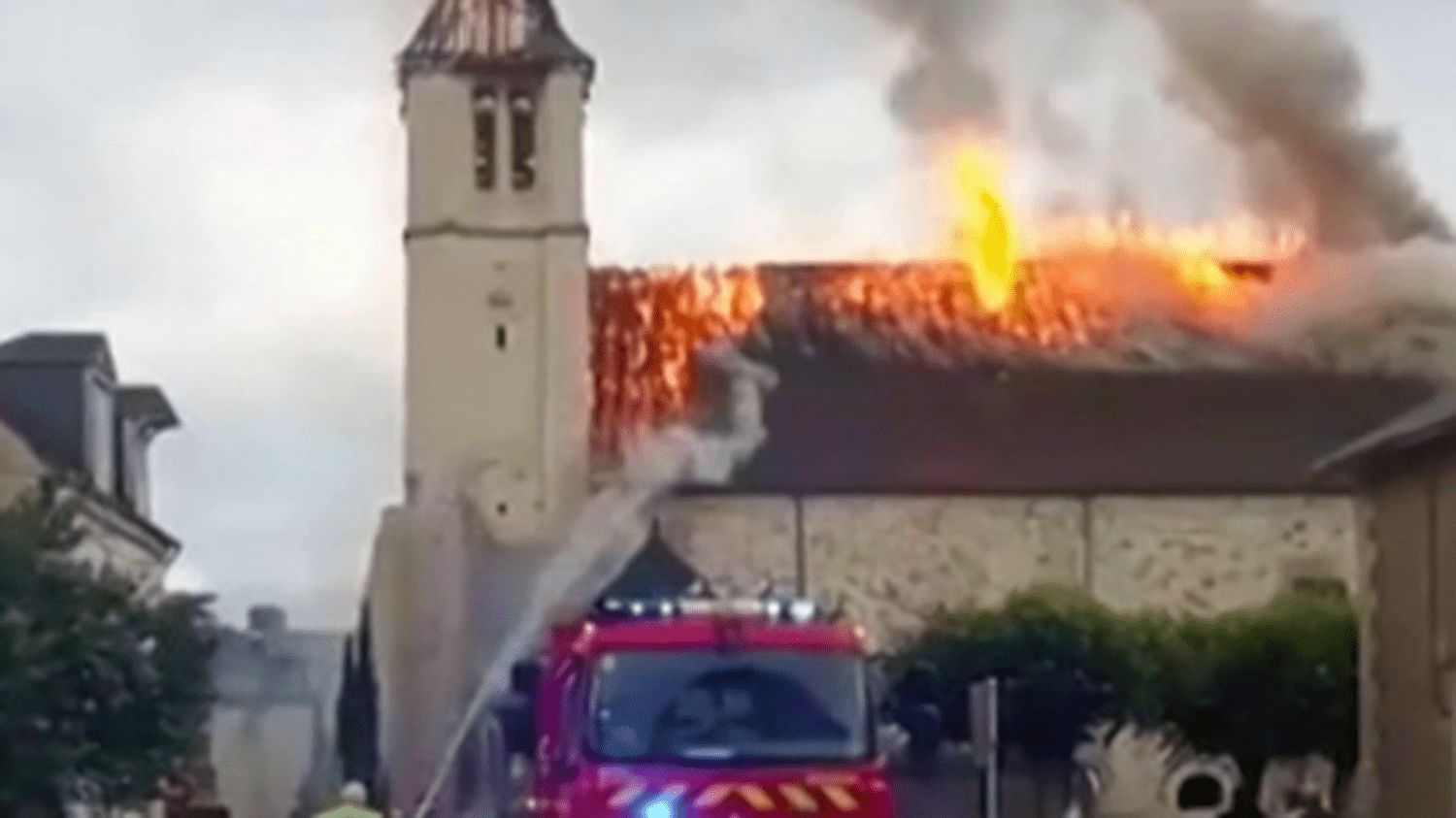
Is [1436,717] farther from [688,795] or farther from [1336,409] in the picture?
[1336,409]

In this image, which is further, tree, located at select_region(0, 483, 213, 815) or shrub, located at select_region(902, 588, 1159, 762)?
shrub, located at select_region(902, 588, 1159, 762)

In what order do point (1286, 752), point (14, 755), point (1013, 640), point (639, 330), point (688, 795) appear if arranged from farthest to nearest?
point (639, 330) → point (1013, 640) → point (1286, 752) → point (14, 755) → point (688, 795)

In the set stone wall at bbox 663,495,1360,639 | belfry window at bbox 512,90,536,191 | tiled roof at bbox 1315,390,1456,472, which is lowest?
tiled roof at bbox 1315,390,1456,472

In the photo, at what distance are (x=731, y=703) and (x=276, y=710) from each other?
10583 centimetres

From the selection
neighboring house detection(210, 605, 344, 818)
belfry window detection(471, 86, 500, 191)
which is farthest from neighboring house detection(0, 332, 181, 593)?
neighboring house detection(210, 605, 344, 818)

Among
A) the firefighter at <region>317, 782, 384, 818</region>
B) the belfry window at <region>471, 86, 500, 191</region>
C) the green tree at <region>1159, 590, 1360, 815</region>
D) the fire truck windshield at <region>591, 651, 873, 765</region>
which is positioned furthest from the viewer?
the belfry window at <region>471, 86, 500, 191</region>

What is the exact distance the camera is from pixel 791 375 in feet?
349

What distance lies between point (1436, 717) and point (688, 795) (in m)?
19.8

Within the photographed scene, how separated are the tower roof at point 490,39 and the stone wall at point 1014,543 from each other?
1186 cm

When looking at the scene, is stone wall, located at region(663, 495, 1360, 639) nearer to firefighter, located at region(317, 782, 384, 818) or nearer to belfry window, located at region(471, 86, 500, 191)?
belfry window, located at region(471, 86, 500, 191)

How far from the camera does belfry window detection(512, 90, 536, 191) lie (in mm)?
101312

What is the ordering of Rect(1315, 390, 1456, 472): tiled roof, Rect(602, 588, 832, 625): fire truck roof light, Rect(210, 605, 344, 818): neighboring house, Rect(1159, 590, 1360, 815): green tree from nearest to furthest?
Rect(602, 588, 832, 625): fire truck roof light
Rect(1315, 390, 1456, 472): tiled roof
Rect(1159, 590, 1360, 815): green tree
Rect(210, 605, 344, 818): neighboring house

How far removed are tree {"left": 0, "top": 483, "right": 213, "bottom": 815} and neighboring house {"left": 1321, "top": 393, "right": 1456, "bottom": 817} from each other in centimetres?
1604

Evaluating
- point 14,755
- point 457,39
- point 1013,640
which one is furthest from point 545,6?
point 14,755
